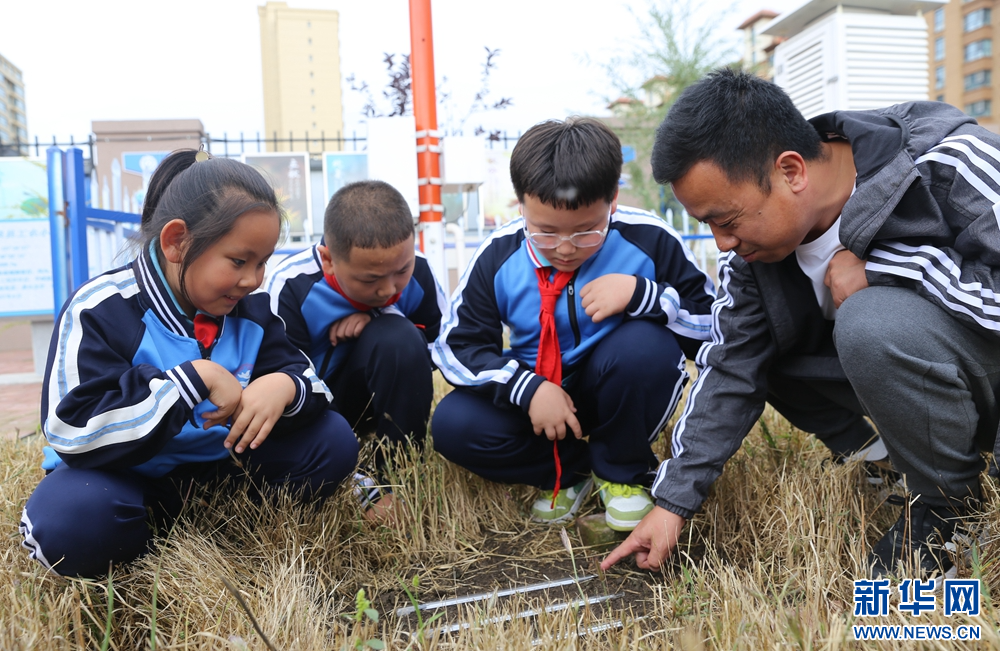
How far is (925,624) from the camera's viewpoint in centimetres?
116

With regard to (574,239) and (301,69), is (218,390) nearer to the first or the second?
(574,239)

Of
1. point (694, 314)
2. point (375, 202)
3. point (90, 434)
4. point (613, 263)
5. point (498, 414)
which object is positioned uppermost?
point (375, 202)

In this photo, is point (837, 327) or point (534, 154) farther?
point (534, 154)

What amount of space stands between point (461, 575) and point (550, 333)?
2.33ft

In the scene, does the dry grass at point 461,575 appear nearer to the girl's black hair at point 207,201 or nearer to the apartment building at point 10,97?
the girl's black hair at point 207,201

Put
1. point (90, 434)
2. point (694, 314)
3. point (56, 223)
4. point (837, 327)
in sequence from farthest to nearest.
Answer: point (56, 223), point (694, 314), point (837, 327), point (90, 434)

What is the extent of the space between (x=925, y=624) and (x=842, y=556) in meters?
0.40

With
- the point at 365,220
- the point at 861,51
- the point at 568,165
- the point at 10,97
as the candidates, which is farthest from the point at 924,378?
the point at 10,97

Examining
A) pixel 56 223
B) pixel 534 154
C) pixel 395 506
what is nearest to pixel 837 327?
pixel 534 154

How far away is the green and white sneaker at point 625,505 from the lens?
1.80m

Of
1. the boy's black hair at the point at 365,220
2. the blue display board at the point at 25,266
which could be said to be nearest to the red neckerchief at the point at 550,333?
the boy's black hair at the point at 365,220

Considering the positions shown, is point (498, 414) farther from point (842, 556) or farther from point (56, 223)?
point (56, 223)

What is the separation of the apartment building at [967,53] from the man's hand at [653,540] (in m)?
60.8

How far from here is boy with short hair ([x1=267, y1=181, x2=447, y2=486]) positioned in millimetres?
2125
